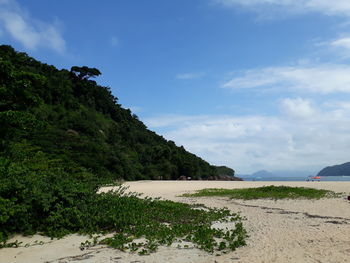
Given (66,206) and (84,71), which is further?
(84,71)

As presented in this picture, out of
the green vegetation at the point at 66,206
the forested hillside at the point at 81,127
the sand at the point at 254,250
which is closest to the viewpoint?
the sand at the point at 254,250

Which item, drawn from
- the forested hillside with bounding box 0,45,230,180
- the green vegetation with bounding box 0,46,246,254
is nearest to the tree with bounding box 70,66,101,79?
the forested hillside with bounding box 0,45,230,180

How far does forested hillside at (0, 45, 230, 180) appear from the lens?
1493 centimetres

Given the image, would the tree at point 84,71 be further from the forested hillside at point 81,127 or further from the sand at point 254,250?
the sand at point 254,250

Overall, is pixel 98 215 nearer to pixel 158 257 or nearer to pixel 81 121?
pixel 158 257

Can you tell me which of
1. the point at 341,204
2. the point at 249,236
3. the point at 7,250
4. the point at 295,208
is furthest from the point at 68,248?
the point at 341,204

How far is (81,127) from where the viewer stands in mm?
66062

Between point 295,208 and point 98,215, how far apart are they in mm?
11669

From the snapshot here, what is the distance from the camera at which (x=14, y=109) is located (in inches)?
589

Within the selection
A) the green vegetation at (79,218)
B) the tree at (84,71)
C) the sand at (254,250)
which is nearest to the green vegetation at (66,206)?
the green vegetation at (79,218)

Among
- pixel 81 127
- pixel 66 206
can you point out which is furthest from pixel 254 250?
pixel 81 127

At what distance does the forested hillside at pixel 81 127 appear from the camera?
14.9 meters

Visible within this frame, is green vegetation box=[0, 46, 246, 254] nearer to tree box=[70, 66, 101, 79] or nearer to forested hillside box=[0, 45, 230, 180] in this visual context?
forested hillside box=[0, 45, 230, 180]

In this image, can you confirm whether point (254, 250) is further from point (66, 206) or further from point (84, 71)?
point (84, 71)
